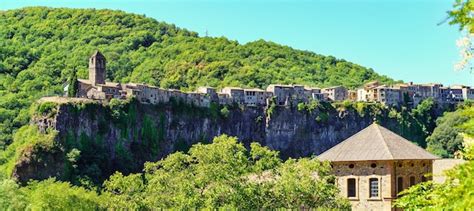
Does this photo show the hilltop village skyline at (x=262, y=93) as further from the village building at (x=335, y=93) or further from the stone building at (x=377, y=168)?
the stone building at (x=377, y=168)

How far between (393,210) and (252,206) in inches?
313

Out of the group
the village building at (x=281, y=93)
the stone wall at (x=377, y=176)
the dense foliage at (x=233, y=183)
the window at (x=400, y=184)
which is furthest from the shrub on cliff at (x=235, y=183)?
the village building at (x=281, y=93)

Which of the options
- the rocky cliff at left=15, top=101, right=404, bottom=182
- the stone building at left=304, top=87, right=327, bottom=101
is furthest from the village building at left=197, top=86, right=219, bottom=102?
the stone building at left=304, top=87, right=327, bottom=101

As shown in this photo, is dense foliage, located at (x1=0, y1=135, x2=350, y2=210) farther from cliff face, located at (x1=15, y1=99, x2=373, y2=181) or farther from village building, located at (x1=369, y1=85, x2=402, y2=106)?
village building, located at (x1=369, y1=85, x2=402, y2=106)

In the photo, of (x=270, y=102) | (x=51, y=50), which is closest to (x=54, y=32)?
(x=51, y=50)

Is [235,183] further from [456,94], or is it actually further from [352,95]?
[456,94]

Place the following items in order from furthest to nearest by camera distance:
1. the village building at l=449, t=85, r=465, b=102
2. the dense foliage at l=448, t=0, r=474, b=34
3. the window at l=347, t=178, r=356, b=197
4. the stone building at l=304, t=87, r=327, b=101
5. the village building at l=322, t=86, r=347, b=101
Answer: the village building at l=449, t=85, r=465, b=102 → the village building at l=322, t=86, r=347, b=101 → the stone building at l=304, t=87, r=327, b=101 → the window at l=347, t=178, r=356, b=197 → the dense foliage at l=448, t=0, r=474, b=34

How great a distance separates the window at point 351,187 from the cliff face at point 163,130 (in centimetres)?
5953

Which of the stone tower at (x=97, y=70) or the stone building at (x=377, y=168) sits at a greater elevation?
the stone tower at (x=97, y=70)

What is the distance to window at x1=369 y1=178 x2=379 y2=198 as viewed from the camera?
154ft

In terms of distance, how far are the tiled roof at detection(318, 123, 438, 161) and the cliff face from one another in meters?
59.2

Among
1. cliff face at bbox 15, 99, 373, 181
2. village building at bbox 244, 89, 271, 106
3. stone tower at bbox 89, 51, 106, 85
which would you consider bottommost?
cliff face at bbox 15, 99, 373, 181

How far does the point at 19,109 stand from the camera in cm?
12506

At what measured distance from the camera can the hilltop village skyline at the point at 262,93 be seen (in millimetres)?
125312
